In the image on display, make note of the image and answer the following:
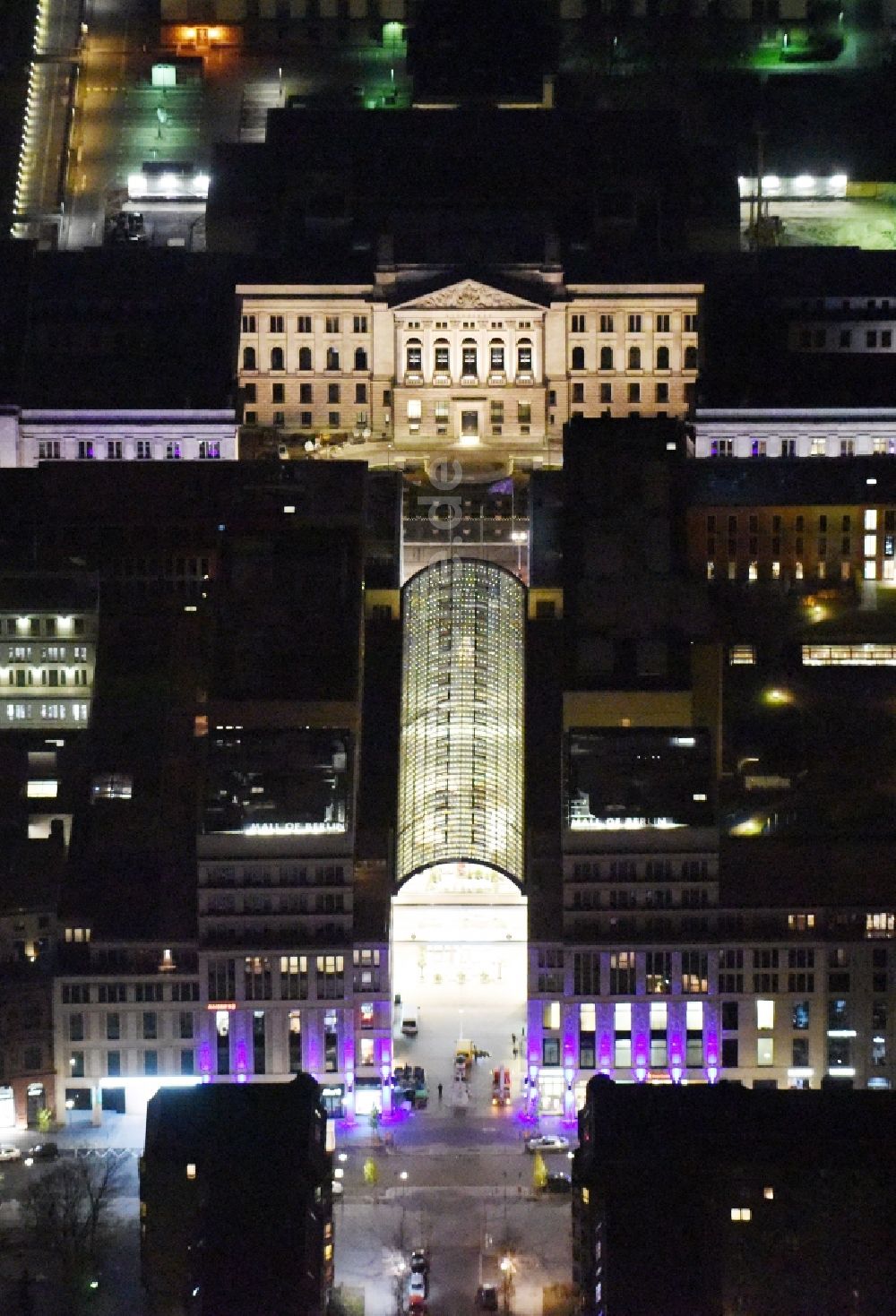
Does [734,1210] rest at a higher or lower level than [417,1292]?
higher

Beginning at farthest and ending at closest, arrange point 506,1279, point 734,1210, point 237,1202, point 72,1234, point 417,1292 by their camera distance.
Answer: point 72,1234, point 506,1279, point 417,1292, point 734,1210, point 237,1202

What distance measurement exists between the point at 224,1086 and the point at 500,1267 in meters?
12.9

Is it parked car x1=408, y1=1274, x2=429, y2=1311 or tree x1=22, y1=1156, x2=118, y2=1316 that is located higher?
tree x1=22, y1=1156, x2=118, y2=1316

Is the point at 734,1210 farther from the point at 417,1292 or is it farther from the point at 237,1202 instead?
the point at 237,1202

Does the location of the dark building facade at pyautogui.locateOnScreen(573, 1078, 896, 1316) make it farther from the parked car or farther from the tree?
the tree

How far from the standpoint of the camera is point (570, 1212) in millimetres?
198500

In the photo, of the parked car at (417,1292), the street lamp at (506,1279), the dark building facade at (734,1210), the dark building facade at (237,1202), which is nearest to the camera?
the dark building facade at (237,1202)

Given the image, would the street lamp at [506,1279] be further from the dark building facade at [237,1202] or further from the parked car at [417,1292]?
the dark building facade at [237,1202]

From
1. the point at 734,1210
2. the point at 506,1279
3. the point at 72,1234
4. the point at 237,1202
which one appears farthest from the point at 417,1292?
the point at 72,1234

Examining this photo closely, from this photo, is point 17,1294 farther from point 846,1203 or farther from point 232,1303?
point 846,1203

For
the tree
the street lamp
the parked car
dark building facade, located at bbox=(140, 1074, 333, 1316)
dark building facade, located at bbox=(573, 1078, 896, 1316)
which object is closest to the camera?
dark building facade, located at bbox=(140, 1074, 333, 1316)

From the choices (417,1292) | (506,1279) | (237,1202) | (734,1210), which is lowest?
(417,1292)

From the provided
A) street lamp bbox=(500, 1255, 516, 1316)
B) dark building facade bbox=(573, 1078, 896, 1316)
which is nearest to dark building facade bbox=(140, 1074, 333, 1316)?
street lamp bbox=(500, 1255, 516, 1316)

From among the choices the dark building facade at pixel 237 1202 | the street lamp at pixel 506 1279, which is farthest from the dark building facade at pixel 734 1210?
the dark building facade at pixel 237 1202
